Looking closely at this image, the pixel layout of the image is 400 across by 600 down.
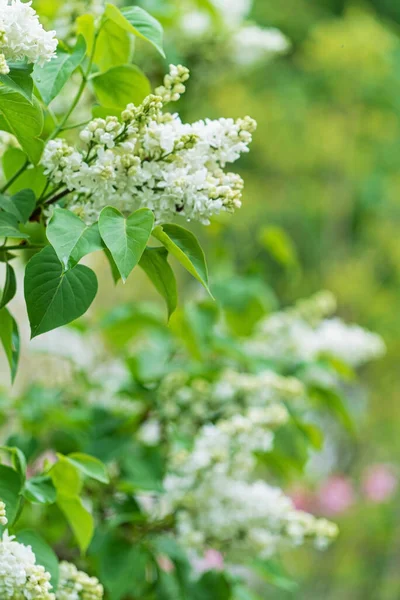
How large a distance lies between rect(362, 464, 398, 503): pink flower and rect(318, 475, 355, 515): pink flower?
7 cm

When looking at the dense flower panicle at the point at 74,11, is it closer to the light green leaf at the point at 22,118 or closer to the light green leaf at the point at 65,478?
the light green leaf at the point at 22,118

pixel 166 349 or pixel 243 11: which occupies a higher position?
pixel 243 11

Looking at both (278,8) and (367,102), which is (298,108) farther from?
(278,8)

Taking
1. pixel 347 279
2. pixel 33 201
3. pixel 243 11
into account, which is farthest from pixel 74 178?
pixel 347 279

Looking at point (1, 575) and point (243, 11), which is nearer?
point (1, 575)

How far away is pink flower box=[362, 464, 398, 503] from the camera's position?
8.38ft

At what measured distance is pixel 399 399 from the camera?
2740 millimetres

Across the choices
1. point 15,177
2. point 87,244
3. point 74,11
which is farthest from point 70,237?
point 74,11

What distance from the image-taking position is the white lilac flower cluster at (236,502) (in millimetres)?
744

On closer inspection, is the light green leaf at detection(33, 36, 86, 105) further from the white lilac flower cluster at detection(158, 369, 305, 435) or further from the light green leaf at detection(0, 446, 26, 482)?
the white lilac flower cluster at detection(158, 369, 305, 435)

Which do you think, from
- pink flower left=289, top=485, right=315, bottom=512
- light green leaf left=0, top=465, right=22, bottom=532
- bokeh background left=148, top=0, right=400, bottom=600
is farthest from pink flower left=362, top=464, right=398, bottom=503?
light green leaf left=0, top=465, right=22, bottom=532

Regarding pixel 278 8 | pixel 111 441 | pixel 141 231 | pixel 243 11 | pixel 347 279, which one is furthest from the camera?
pixel 278 8

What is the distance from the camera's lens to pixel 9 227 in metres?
0.47

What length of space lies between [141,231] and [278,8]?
2993 millimetres
